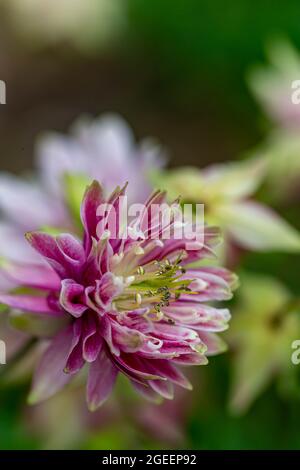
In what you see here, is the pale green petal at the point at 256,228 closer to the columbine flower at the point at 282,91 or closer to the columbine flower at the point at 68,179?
the columbine flower at the point at 68,179

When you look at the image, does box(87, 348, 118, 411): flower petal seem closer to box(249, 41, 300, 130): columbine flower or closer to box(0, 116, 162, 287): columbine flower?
box(0, 116, 162, 287): columbine flower

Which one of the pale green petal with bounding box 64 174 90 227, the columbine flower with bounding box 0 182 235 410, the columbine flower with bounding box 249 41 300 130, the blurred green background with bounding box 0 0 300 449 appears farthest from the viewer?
the blurred green background with bounding box 0 0 300 449

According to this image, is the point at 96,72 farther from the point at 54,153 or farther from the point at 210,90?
the point at 54,153

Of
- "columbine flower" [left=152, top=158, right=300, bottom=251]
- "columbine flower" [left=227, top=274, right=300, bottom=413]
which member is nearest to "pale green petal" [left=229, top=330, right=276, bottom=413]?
"columbine flower" [left=227, top=274, right=300, bottom=413]

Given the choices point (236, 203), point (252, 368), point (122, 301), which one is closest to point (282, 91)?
point (236, 203)

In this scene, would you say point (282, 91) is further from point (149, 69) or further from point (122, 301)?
point (149, 69)

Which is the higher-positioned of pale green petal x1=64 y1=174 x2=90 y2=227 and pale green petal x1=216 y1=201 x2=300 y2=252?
pale green petal x1=64 y1=174 x2=90 y2=227

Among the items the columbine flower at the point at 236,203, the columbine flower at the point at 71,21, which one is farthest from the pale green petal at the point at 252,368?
the columbine flower at the point at 71,21
